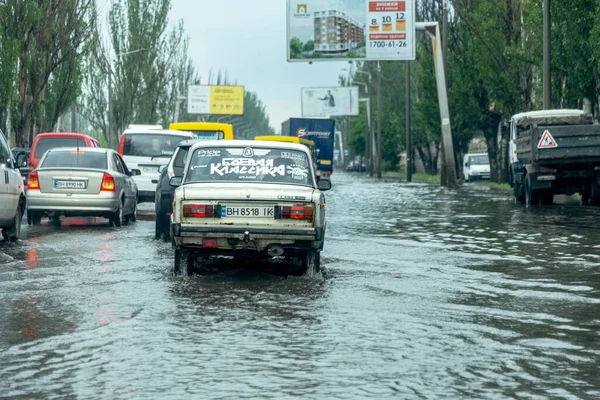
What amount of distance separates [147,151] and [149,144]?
6.4 inches

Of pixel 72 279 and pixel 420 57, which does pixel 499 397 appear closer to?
pixel 72 279

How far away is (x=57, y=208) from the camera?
20.4 meters

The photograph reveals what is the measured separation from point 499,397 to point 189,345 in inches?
94.0

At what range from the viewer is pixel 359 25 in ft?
151

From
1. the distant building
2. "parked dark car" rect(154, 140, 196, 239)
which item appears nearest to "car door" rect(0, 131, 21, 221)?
"parked dark car" rect(154, 140, 196, 239)

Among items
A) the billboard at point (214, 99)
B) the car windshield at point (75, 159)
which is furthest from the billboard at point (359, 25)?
the billboard at point (214, 99)

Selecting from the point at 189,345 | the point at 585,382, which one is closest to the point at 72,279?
the point at 189,345

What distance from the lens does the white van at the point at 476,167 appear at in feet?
202

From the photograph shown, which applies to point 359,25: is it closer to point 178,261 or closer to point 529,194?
point 529,194

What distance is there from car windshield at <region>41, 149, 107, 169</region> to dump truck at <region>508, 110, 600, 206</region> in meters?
10.5

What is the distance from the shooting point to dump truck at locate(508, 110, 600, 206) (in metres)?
27.0

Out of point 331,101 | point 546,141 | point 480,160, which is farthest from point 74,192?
point 331,101

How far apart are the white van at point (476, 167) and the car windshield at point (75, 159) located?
4178cm

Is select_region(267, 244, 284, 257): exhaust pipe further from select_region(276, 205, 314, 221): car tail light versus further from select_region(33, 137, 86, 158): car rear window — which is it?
select_region(33, 137, 86, 158): car rear window
